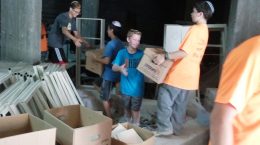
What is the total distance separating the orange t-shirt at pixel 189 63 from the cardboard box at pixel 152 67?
0.36 feet

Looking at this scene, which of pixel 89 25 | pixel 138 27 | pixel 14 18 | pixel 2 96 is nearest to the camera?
pixel 2 96

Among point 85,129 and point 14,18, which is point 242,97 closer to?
point 85,129

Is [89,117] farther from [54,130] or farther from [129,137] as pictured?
[54,130]

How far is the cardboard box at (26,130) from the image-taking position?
187cm

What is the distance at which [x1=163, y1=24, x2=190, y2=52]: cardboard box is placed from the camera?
5520mm

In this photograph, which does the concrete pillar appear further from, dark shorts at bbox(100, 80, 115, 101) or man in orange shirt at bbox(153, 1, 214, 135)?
man in orange shirt at bbox(153, 1, 214, 135)

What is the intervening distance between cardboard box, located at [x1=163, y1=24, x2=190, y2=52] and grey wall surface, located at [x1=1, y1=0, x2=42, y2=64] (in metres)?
2.10

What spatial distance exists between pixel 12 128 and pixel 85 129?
51 cm

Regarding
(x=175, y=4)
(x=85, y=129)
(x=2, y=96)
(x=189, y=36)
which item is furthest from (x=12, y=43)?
(x=175, y=4)

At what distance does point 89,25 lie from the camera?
9.08 meters

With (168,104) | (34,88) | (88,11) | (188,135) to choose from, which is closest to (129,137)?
(168,104)

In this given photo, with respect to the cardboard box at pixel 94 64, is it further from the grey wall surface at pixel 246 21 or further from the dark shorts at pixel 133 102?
the grey wall surface at pixel 246 21

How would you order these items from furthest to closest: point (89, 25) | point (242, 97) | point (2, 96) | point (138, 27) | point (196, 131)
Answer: point (138, 27) → point (89, 25) → point (196, 131) → point (2, 96) → point (242, 97)

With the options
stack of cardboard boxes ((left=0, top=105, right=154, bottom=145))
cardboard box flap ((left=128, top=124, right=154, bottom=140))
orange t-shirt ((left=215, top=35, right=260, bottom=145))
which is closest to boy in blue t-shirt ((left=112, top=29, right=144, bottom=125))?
cardboard box flap ((left=128, top=124, right=154, bottom=140))
